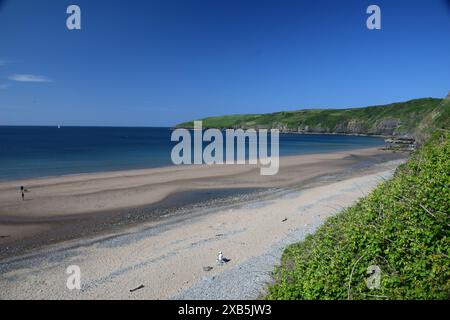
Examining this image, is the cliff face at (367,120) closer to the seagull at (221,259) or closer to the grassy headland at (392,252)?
the seagull at (221,259)

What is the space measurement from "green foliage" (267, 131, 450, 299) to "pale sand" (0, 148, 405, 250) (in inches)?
485

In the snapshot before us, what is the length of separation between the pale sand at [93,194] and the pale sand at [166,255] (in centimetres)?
122

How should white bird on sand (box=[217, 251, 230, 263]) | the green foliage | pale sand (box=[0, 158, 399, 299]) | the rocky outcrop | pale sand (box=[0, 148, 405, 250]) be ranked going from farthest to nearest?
the rocky outcrop
pale sand (box=[0, 148, 405, 250])
white bird on sand (box=[217, 251, 230, 263])
pale sand (box=[0, 158, 399, 299])
the green foliage

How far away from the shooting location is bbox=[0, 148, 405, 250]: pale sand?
53.6ft

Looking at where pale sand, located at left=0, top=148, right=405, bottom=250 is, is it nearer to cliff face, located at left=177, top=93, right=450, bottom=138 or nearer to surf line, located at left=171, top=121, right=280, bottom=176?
surf line, located at left=171, top=121, right=280, bottom=176

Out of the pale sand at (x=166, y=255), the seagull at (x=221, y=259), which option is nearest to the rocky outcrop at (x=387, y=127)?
the pale sand at (x=166, y=255)

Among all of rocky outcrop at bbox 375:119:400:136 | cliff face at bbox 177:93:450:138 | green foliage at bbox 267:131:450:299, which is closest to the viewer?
green foliage at bbox 267:131:450:299

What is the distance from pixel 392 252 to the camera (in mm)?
5621

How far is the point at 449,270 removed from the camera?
4.93m

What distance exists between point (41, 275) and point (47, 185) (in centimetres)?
1880

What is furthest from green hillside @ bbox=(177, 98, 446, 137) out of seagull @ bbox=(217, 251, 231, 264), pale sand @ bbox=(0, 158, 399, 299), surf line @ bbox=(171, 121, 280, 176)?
seagull @ bbox=(217, 251, 231, 264)

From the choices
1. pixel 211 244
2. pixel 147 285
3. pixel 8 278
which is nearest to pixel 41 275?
pixel 8 278
